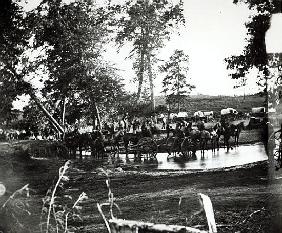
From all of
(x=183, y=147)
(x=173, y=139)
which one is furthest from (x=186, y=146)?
(x=173, y=139)

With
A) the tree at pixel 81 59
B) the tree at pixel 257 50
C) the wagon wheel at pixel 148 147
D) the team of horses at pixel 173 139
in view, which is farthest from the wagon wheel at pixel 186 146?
the tree at pixel 257 50

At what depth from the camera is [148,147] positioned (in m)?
18.1

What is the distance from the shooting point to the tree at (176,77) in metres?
14.6

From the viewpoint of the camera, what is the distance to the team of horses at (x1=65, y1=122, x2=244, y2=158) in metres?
18.2

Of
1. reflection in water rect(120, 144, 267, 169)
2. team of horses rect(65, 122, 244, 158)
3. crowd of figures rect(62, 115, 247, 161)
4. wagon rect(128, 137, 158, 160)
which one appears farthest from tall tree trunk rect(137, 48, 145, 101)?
reflection in water rect(120, 144, 267, 169)

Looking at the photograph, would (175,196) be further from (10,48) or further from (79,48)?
(79,48)

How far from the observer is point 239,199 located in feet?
27.3

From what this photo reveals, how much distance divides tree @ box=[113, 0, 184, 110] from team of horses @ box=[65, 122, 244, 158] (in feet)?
13.7

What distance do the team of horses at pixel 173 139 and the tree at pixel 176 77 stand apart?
7.35 ft

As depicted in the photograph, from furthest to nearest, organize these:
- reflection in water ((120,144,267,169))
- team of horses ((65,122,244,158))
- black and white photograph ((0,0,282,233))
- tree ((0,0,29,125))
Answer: team of horses ((65,122,244,158))
reflection in water ((120,144,267,169))
tree ((0,0,29,125))
black and white photograph ((0,0,282,233))

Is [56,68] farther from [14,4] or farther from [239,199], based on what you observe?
[239,199]

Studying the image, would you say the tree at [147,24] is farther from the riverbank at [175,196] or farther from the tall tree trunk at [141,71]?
the riverbank at [175,196]

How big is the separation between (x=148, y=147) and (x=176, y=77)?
3485 millimetres

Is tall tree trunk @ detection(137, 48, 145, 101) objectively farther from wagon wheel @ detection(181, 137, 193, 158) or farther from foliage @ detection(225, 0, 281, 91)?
foliage @ detection(225, 0, 281, 91)
